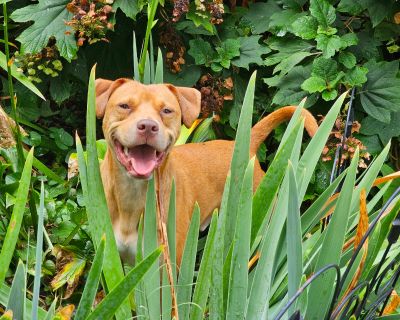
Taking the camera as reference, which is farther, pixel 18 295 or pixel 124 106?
pixel 124 106

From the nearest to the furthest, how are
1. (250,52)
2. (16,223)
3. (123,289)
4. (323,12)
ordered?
(123,289), (16,223), (323,12), (250,52)

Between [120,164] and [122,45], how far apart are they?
6.22ft

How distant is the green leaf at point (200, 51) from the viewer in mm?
5266

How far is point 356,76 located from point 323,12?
429 millimetres

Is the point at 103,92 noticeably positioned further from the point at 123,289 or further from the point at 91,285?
the point at 123,289

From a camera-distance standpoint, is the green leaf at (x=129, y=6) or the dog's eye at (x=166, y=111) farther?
the green leaf at (x=129, y=6)

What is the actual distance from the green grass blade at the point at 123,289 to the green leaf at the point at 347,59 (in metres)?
3.19

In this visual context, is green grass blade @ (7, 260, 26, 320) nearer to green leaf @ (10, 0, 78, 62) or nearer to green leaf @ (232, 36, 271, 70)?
green leaf @ (10, 0, 78, 62)

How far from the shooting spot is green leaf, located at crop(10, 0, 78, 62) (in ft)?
16.3

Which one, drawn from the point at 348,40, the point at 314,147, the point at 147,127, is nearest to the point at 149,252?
the point at 314,147

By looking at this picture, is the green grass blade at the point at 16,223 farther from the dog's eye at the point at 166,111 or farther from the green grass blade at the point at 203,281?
the dog's eye at the point at 166,111

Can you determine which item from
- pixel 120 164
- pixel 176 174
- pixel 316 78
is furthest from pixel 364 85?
pixel 120 164

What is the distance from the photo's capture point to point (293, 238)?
2.30m

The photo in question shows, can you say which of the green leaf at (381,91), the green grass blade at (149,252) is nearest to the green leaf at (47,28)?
the green leaf at (381,91)
